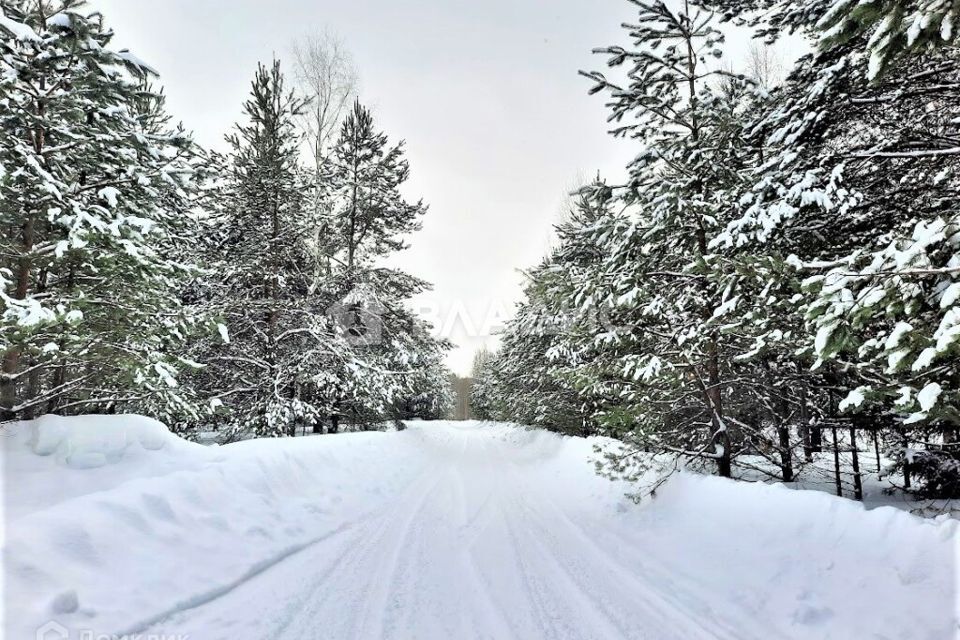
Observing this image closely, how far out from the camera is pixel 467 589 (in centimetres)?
386

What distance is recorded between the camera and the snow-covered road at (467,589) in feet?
10.3

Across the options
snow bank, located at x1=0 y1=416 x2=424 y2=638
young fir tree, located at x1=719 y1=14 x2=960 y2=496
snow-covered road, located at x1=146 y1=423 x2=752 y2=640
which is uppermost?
young fir tree, located at x1=719 y1=14 x2=960 y2=496

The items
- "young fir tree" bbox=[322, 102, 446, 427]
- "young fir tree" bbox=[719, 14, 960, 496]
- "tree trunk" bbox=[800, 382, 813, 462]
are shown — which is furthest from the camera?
"young fir tree" bbox=[322, 102, 446, 427]

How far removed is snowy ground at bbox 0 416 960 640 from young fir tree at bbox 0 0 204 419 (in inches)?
39.8

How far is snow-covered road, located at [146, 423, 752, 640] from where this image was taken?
3133 millimetres

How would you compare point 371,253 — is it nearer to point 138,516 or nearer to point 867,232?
point 138,516

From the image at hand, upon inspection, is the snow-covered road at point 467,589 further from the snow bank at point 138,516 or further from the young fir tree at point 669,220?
the young fir tree at point 669,220

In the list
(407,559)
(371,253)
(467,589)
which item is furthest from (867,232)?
(371,253)

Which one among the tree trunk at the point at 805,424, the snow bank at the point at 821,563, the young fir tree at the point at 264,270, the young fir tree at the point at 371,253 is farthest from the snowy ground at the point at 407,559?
the young fir tree at the point at 371,253

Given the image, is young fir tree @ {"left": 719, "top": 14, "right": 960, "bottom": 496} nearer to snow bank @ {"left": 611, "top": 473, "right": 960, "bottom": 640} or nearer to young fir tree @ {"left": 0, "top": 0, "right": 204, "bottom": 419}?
snow bank @ {"left": 611, "top": 473, "right": 960, "bottom": 640}

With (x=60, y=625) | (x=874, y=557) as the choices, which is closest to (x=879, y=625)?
(x=874, y=557)

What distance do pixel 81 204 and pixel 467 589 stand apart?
22.2ft

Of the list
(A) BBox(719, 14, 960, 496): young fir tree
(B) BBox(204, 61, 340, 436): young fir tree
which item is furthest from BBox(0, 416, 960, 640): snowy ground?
(B) BBox(204, 61, 340, 436): young fir tree

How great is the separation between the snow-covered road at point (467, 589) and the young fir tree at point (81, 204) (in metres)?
3.71
